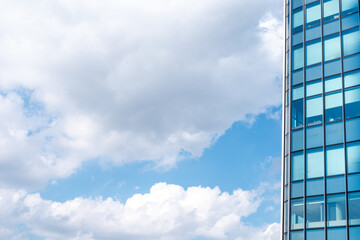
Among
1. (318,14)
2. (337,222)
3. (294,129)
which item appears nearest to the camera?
(337,222)

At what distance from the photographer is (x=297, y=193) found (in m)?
30.9

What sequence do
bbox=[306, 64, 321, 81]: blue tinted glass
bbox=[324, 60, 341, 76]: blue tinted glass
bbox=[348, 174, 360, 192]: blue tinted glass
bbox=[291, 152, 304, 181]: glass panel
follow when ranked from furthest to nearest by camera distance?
bbox=[306, 64, 321, 81]: blue tinted glass, bbox=[324, 60, 341, 76]: blue tinted glass, bbox=[291, 152, 304, 181]: glass panel, bbox=[348, 174, 360, 192]: blue tinted glass

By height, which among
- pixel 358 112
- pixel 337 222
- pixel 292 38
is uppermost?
pixel 292 38

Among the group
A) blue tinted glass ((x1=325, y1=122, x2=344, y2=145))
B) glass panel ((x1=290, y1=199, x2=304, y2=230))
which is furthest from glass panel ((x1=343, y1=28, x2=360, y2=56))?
glass panel ((x1=290, y1=199, x2=304, y2=230))

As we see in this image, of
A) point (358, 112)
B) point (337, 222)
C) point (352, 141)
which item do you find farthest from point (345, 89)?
point (337, 222)

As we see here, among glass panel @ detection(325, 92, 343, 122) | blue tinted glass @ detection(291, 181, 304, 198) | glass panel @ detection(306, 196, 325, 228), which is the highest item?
glass panel @ detection(325, 92, 343, 122)

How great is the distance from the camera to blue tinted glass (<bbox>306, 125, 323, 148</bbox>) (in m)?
31.3

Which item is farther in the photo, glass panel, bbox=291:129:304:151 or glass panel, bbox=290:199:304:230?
glass panel, bbox=291:129:304:151

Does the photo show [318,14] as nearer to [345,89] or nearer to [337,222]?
[345,89]

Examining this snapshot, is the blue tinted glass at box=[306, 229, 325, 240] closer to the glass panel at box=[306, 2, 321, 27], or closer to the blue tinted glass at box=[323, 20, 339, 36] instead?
the blue tinted glass at box=[323, 20, 339, 36]

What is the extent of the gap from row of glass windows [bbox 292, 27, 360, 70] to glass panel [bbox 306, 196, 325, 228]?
37.4 ft

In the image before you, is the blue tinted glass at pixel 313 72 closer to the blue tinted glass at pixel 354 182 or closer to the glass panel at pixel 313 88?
the glass panel at pixel 313 88

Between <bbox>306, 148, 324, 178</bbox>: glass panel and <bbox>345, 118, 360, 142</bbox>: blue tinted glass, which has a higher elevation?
<bbox>345, 118, 360, 142</bbox>: blue tinted glass

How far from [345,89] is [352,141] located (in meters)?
4.34
